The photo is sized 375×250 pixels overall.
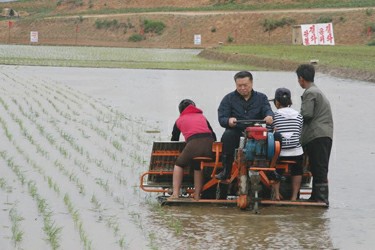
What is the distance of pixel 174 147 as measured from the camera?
33.2ft

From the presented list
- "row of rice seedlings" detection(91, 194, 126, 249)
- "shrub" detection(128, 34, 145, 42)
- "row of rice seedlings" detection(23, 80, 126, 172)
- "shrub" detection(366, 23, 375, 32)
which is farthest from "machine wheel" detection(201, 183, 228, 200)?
"shrub" detection(128, 34, 145, 42)

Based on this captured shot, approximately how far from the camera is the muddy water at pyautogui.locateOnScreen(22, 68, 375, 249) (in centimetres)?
825

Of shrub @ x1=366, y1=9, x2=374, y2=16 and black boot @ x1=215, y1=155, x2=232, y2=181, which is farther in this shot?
shrub @ x1=366, y1=9, x2=374, y2=16

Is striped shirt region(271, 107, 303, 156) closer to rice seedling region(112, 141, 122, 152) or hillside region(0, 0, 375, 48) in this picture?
rice seedling region(112, 141, 122, 152)

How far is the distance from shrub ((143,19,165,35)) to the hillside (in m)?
0.38

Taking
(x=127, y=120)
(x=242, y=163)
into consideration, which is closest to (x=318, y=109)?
(x=242, y=163)

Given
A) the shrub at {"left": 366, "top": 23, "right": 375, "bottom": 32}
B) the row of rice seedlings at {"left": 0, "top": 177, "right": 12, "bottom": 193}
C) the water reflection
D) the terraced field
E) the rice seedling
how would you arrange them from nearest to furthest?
the water reflection < the terraced field < the row of rice seedlings at {"left": 0, "top": 177, "right": 12, "bottom": 193} < the rice seedling < the shrub at {"left": 366, "top": 23, "right": 375, "bottom": 32}

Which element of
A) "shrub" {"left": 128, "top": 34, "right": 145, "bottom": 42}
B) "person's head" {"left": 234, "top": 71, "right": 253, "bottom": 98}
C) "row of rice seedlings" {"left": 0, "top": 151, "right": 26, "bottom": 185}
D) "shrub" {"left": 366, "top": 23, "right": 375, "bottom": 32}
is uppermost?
"shrub" {"left": 366, "top": 23, "right": 375, "bottom": 32}

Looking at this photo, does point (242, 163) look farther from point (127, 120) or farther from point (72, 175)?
point (127, 120)

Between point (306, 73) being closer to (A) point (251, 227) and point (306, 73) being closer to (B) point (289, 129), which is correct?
(B) point (289, 129)

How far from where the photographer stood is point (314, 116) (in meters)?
9.87

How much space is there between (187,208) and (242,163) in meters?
0.75

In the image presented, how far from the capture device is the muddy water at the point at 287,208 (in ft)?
27.1

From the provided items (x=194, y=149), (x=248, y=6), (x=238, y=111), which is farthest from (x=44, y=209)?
(x=248, y=6)
